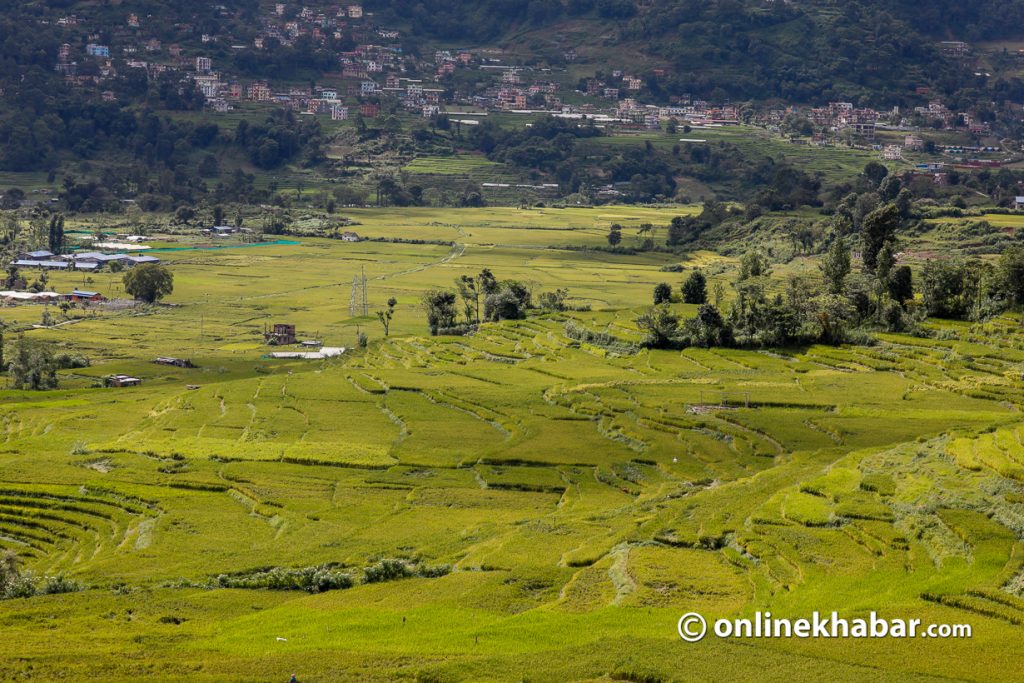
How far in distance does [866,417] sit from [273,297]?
235 ft

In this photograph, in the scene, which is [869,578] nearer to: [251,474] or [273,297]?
[251,474]

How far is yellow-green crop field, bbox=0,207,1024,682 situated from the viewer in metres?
29.7

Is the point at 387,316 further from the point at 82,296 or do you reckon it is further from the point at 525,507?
the point at 525,507

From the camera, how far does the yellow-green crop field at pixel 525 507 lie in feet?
97.6

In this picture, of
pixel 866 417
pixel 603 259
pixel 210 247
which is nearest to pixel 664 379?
pixel 866 417

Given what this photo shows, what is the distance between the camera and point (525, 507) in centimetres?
4744

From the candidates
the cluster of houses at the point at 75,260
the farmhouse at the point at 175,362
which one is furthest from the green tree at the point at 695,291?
the cluster of houses at the point at 75,260

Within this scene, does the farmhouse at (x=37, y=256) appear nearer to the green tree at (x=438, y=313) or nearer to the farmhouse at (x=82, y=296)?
the farmhouse at (x=82, y=296)

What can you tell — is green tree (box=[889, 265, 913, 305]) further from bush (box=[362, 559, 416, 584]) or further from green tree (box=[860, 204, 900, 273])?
bush (box=[362, 559, 416, 584])

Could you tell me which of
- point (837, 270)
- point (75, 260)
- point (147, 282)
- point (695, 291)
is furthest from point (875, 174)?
point (75, 260)

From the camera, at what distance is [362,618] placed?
33.1m

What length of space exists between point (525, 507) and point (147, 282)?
74172 millimetres

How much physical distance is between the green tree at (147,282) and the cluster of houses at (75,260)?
17.8m

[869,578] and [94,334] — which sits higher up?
[869,578]
